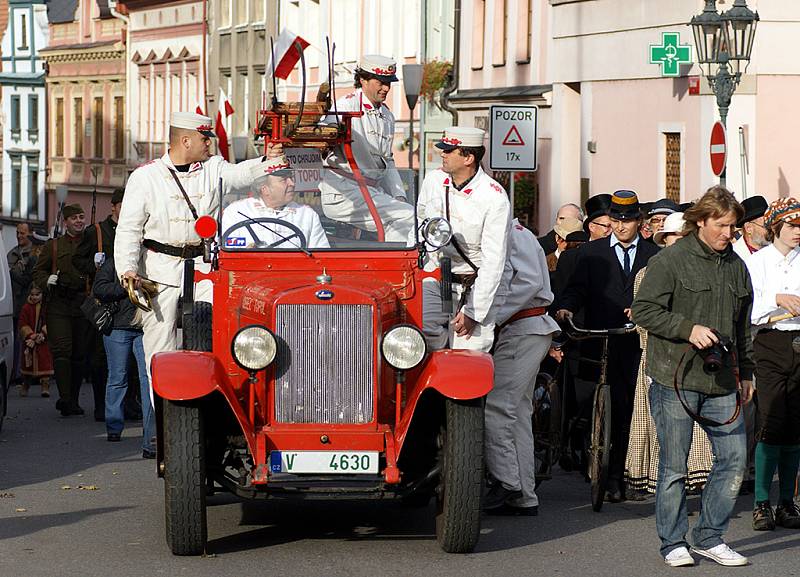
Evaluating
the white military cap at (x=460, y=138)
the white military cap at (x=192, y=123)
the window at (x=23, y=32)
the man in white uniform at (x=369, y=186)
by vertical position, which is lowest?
the man in white uniform at (x=369, y=186)

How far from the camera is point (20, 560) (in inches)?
386

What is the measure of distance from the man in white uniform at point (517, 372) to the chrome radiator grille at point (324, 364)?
1682 millimetres

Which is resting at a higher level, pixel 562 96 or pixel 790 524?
pixel 562 96

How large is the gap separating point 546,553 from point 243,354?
1.99 meters

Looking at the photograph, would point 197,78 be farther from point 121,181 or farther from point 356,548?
point 356,548

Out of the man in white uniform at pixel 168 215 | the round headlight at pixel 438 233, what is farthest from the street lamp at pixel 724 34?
the round headlight at pixel 438 233

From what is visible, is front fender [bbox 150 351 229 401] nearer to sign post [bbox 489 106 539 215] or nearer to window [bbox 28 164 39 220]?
sign post [bbox 489 106 539 215]

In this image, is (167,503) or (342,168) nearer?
(167,503)

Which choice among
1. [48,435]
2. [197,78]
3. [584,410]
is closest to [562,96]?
[48,435]

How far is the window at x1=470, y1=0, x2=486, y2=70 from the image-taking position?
3959cm

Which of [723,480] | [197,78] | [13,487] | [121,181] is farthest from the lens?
[121,181]

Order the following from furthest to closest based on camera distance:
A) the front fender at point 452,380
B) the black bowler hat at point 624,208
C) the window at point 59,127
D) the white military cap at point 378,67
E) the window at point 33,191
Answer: the window at point 33,191
the window at point 59,127
the black bowler hat at point 624,208
the white military cap at point 378,67
the front fender at point 452,380

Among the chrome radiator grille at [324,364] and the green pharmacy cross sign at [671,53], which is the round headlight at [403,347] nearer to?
the chrome radiator grille at [324,364]

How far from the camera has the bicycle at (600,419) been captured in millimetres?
11672
